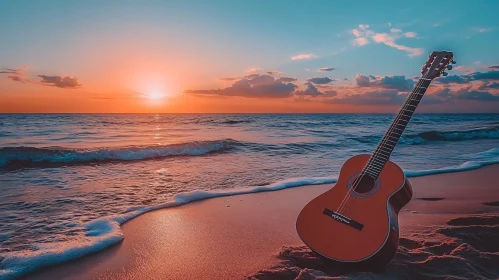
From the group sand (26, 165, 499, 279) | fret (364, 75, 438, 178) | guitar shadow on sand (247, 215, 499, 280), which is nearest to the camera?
guitar shadow on sand (247, 215, 499, 280)

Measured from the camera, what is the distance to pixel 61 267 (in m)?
3.12

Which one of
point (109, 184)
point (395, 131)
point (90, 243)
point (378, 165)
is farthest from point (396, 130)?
point (109, 184)

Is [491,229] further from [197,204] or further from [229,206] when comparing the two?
[197,204]

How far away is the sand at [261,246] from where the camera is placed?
279 cm

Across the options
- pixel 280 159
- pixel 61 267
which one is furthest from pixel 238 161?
pixel 61 267

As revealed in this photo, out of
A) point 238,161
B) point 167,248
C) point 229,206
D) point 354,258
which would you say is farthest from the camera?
point 238,161

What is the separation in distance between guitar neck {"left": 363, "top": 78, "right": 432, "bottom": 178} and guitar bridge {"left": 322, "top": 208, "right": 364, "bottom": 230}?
0.47 metres

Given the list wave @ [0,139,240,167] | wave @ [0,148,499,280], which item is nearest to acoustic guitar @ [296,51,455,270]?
wave @ [0,148,499,280]

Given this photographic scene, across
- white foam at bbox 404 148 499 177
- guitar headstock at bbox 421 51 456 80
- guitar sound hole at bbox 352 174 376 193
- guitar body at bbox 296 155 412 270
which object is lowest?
white foam at bbox 404 148 499 177

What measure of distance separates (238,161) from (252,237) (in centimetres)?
622

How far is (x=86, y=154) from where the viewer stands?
Result: 1138cm

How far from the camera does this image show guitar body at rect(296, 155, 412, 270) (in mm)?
2482

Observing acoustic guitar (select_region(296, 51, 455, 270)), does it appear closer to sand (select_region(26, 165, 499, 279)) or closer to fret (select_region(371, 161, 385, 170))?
fret (select_region(371, 161, 385, 170))

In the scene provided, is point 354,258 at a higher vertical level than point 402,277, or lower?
higher
